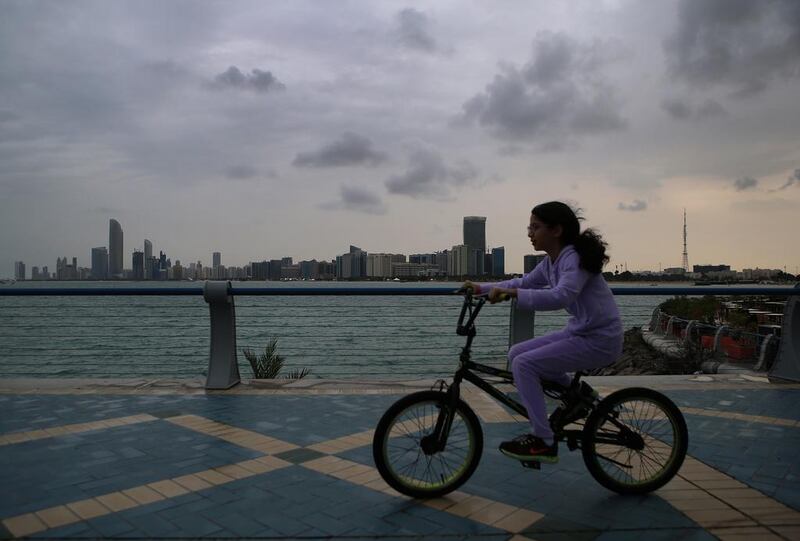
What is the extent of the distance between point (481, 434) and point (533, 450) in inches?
13.3

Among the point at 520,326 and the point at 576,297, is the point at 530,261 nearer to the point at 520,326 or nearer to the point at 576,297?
the point at 576,297

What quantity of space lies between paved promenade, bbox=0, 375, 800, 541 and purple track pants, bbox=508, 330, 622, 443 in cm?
51

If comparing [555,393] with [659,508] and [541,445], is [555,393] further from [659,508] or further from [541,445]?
[659,508]

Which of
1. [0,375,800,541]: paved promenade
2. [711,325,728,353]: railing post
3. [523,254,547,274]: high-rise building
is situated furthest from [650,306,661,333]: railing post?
[523,254,547,274]: high-rise building

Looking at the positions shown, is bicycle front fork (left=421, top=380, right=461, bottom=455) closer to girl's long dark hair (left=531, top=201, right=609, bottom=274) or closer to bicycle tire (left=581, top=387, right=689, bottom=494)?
bicycle tire (left=581, top=387, right=689, bottom=494)

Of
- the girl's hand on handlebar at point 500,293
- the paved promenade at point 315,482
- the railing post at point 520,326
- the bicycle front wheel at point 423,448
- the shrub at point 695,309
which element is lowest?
the shrub at point 695,309

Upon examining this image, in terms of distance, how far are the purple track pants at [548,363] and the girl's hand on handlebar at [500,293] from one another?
1.27 ft

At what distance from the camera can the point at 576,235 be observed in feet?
12.7

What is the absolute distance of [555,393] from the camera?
391 cm

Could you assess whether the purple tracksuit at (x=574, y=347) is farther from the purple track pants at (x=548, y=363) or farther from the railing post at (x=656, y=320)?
the railing post at (x=656, y=320)

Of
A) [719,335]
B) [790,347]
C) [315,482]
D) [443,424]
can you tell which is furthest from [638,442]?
[719,335]

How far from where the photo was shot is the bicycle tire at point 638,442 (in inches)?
153

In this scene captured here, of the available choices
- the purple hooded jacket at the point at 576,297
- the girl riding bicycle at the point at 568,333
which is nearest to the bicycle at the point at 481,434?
the girl riding bicycle at the point at 568,333

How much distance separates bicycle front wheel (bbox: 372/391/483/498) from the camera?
147 inches
